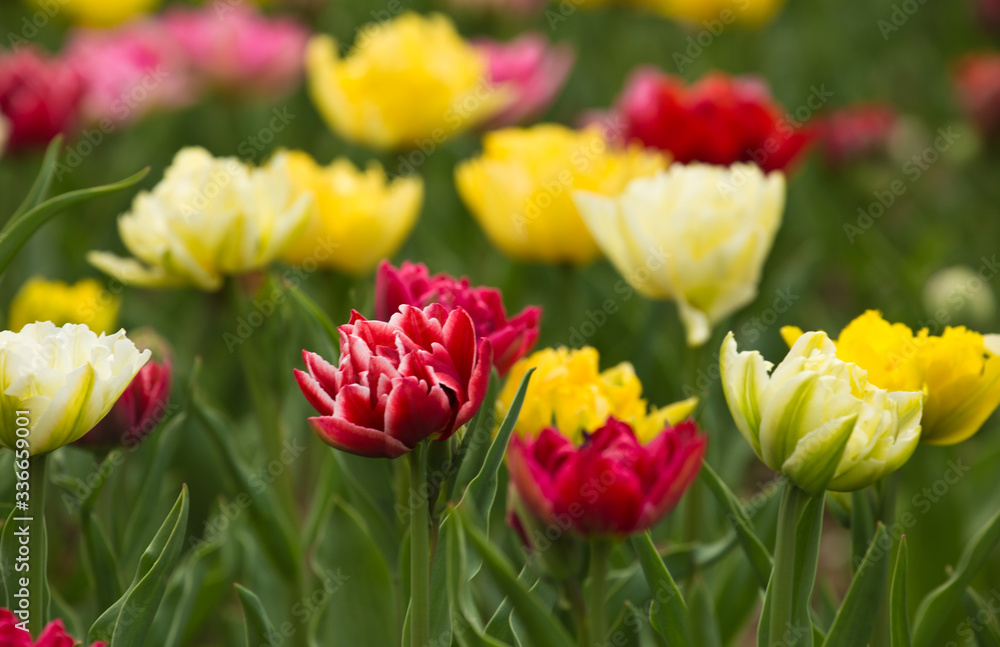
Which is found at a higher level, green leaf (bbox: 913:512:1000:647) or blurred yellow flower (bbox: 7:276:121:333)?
green leaf (bbox: 913:512:1000:647)

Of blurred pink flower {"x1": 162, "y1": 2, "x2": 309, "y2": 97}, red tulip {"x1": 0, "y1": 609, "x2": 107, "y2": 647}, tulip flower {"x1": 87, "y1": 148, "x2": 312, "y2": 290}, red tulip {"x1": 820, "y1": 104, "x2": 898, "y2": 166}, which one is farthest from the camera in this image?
blurred pink flower {"x1": 162, "y1": 2, "x2": 309, "y2": 97}

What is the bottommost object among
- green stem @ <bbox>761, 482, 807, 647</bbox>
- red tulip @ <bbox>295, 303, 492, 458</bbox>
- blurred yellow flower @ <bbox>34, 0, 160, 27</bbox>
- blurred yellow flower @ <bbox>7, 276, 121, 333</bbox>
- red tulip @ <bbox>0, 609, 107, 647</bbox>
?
blurred yellow flower @ <bbox>34, 0, 160, 27</bbox>

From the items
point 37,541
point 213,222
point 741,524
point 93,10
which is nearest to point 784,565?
point 741,524

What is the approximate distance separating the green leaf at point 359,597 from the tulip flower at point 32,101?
38.3 inches

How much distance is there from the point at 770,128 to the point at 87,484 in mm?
995

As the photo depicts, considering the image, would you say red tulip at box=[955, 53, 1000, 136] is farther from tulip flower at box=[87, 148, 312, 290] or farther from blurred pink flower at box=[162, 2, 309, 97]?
tulip flower at box=[87, 148, 312, 290]

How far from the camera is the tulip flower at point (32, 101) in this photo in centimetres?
167

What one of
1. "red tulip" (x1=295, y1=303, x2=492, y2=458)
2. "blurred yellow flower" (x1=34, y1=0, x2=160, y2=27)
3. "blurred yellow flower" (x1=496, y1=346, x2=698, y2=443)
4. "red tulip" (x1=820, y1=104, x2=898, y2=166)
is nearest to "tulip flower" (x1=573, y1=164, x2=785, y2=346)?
"blurred yellow flower" (x1=496, y1=346, x2=698, y2=443)

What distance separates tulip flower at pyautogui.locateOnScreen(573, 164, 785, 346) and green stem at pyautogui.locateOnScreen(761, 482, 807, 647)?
364 millimetres

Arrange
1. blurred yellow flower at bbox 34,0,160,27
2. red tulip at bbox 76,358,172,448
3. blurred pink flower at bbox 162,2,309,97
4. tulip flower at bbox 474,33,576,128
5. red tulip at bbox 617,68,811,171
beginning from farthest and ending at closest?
1. blurred yellow flower at bbox 34,0,160,27
2. blurred pink flower at bbox 162,2,309,97
3. tulip flower at bbox 474,33,576,128
4. red tulip at bbox 617,68,811,171
5. red tulip at bbox 76,358,172,448

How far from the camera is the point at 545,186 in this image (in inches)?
50.8

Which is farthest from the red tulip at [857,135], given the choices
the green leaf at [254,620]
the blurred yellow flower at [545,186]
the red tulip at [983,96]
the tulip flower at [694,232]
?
the green leaf at [254,620]

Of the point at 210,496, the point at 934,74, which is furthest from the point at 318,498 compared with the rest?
the point at 934,74

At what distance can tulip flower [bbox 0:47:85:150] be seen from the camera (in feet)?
5.48
